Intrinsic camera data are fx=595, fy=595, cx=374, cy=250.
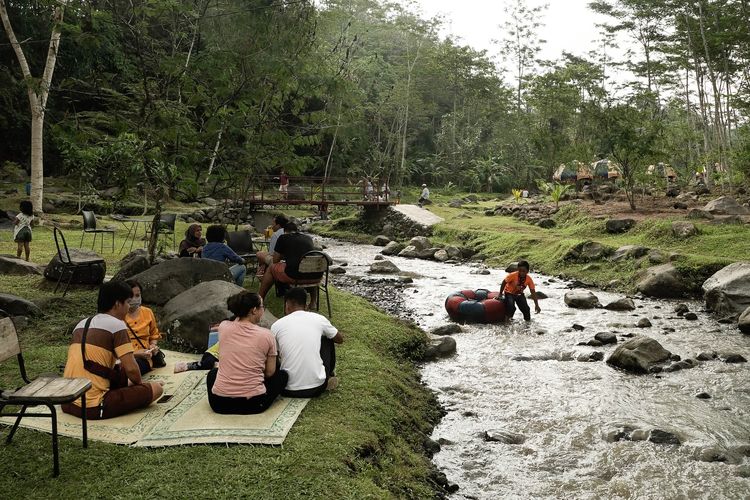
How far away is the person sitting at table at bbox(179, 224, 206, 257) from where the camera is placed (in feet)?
30.7

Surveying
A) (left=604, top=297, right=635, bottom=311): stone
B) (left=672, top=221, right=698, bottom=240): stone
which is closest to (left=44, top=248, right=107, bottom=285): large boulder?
(left=604, top=297, right=635, bottom=311): stone

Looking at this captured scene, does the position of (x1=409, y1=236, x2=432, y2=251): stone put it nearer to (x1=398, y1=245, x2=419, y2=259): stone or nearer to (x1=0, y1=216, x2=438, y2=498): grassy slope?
(x1=398, y1=245, x2=419, y2=259): stone

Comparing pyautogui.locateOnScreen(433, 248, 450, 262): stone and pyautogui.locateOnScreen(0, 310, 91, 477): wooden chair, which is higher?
pyautogui.locateOnScreen(0, 310, 91, 477): wooden chair

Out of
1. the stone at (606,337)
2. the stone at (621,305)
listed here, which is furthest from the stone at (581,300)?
the stone at (606,337)

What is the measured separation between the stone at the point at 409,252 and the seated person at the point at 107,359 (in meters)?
15.7

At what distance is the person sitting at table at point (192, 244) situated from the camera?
30.7 ft

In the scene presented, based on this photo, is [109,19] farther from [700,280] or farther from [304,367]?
[700,280]

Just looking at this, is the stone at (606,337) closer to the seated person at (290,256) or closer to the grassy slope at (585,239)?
the grassy slope at (585,239)

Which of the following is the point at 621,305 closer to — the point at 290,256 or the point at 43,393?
the point at 290,256

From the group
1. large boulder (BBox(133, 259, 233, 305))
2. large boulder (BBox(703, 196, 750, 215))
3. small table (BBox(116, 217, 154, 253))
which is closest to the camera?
large boulder (BBox(133, 259, 233, 305))

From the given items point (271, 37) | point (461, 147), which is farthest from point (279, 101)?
point (461, 147)

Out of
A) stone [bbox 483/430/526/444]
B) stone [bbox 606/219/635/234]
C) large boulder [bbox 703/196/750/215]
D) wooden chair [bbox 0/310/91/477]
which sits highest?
large boulder [bbox 703/196/750/215]

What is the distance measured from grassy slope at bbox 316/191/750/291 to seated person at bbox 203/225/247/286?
30.3ft

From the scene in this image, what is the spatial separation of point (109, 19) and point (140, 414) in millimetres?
5394
